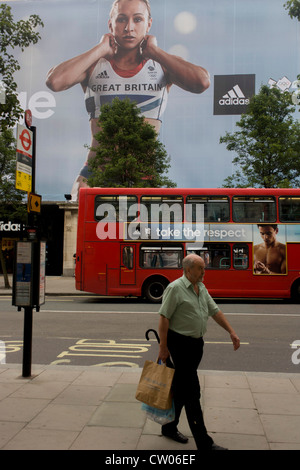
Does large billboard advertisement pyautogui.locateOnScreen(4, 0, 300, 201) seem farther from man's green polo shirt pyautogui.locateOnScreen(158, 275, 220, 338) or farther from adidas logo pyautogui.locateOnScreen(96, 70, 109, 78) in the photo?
man's green polo shirt pyautogui.locateOnScreen(158, 275, 220, 338)

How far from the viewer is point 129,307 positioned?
13828 millimetres

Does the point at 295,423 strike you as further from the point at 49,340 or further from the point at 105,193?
the point at 105,193

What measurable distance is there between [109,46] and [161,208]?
24.3 metres

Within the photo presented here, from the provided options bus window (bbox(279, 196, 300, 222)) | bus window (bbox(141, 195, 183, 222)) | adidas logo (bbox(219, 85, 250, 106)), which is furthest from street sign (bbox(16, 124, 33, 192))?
adidas logo (bbox(219, 85, 250, 106))

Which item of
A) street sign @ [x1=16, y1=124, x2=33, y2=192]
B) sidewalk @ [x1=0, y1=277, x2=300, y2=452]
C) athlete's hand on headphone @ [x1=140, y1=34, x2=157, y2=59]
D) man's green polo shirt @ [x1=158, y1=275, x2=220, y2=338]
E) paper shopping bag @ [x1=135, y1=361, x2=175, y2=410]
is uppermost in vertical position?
athlete's hand on headphone @ [x1=140, y1=34, x2=157, y2=59]

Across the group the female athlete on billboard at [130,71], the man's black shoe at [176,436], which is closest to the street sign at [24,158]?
the man's black shoe at [176,436]

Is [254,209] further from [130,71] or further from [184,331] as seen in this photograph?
[130,71]

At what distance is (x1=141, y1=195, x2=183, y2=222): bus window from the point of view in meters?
14.9

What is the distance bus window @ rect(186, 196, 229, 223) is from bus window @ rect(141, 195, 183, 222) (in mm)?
302

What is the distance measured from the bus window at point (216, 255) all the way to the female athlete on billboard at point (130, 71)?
66.5 feet

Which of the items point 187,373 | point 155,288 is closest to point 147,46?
point 155,288

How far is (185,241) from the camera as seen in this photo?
1488 cm
